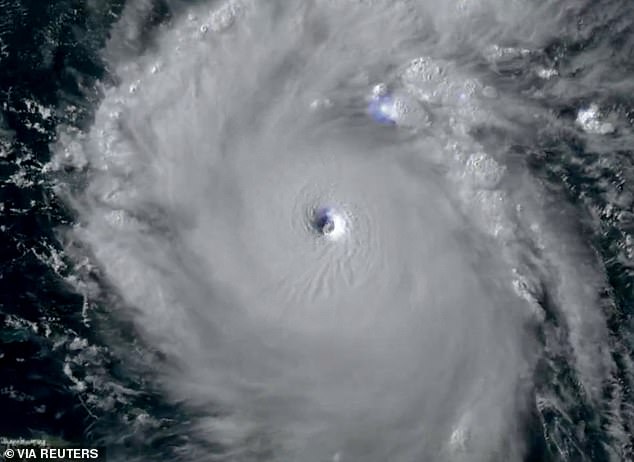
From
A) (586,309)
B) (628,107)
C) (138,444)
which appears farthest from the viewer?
(628,107)

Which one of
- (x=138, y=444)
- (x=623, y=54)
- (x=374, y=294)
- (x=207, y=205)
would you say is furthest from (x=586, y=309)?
(x=138, y=444)

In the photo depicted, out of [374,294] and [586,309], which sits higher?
[374,294]

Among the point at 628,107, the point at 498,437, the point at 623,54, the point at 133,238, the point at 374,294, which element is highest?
the point at 623,54

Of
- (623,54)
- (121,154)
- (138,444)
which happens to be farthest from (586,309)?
(121,154)

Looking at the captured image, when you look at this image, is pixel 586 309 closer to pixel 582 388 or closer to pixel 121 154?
pixel 582 388

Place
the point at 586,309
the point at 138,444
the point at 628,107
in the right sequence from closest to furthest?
1. the point at 138,444
2. the point at 586,309
3. the point at 628,107

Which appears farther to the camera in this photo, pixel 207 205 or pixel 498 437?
pixel 207 205

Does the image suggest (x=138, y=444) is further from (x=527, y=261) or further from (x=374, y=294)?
(x=527, y=261)
